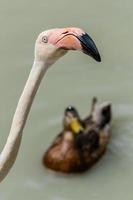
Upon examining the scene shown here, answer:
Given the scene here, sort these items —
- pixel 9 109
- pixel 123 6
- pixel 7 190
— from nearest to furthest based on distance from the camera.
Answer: pixel 7 190 < pixel 9 109 < pixel 123 6

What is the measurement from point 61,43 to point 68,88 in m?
2.73

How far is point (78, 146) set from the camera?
4.76 m

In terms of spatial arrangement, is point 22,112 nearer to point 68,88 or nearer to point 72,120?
point 72,120

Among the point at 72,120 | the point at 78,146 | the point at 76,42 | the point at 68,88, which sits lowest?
the point at 78,146

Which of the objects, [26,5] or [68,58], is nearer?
[68,58]

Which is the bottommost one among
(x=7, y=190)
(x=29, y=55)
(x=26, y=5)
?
(x=7, y=190)

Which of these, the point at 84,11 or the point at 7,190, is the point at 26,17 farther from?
the point at 7,190

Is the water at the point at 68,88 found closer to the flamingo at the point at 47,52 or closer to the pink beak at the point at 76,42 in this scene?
the flamingo at the point at 47,52

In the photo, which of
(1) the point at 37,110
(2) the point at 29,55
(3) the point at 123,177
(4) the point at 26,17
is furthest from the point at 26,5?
(3) the point at 123,177

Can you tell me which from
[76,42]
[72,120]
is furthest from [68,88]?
[76,42]

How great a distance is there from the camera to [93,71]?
504 cm

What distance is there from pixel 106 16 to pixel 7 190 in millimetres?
1630

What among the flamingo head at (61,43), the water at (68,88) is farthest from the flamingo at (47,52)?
the water at (68,88)

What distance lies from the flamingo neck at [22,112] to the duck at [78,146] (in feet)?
7.28
